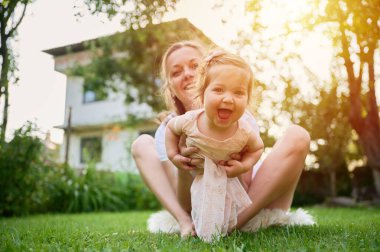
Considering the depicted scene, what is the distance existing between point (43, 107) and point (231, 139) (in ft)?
3.77

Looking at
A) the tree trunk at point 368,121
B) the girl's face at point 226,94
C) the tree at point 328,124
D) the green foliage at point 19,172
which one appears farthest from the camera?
the tree at point 328,124

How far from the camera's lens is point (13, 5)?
2.14 metres

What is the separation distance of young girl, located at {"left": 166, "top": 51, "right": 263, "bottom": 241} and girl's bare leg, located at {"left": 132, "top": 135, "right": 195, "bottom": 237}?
0.27 m

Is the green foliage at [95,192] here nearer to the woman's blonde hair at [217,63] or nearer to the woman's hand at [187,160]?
the woman's hand at [187,160]

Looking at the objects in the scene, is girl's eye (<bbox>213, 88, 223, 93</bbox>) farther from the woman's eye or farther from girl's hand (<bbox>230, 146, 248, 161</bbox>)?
the woman's eye

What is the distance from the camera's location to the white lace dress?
2.12m

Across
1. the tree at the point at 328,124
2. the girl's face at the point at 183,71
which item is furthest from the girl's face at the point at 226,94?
the tree at the point at 328,124

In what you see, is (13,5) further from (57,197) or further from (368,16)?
(57,197)

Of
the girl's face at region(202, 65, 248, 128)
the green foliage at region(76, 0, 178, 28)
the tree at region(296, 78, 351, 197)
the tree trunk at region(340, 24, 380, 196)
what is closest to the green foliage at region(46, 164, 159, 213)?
the tree at region(296, 78, 351, 197)

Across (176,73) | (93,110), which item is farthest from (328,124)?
(93,110)

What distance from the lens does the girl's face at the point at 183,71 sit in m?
2.94

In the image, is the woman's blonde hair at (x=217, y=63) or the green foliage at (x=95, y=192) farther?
the green foliage at (x=95, y=192)

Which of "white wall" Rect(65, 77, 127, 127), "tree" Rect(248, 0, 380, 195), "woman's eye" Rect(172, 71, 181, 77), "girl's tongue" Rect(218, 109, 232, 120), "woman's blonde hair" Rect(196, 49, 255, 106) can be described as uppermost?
"white wall" Rect(65, 77, 127, 127)

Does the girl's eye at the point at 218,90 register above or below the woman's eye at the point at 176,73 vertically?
below
